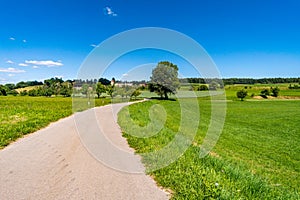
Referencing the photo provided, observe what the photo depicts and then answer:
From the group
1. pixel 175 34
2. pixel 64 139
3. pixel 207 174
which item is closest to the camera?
pixel 207 174

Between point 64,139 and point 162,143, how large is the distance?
4976 millimetres

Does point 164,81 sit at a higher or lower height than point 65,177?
higher

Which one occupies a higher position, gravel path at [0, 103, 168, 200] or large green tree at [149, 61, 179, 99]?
large green tree at [149, 61, 179, 99]

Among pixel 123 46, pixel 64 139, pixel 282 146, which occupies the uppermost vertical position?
pixel 123 46

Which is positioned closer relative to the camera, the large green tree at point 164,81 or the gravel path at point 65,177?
the gravel path at point 65,177

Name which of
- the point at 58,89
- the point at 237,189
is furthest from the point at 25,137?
the point at 58,89

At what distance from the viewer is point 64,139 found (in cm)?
1185

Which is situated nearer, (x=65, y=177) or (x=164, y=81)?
(x=65, y=177)

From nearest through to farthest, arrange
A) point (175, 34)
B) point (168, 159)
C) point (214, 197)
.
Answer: point (214, 197), point (168, 159), point (175, 34)

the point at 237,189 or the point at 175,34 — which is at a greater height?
the point at 175,34

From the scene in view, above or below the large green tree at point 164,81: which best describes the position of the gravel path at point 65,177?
below

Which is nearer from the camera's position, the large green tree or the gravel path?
the gravel path

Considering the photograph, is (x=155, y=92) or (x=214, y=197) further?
(x=155, y=92)

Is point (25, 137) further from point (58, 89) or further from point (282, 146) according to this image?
point (58, 89)
